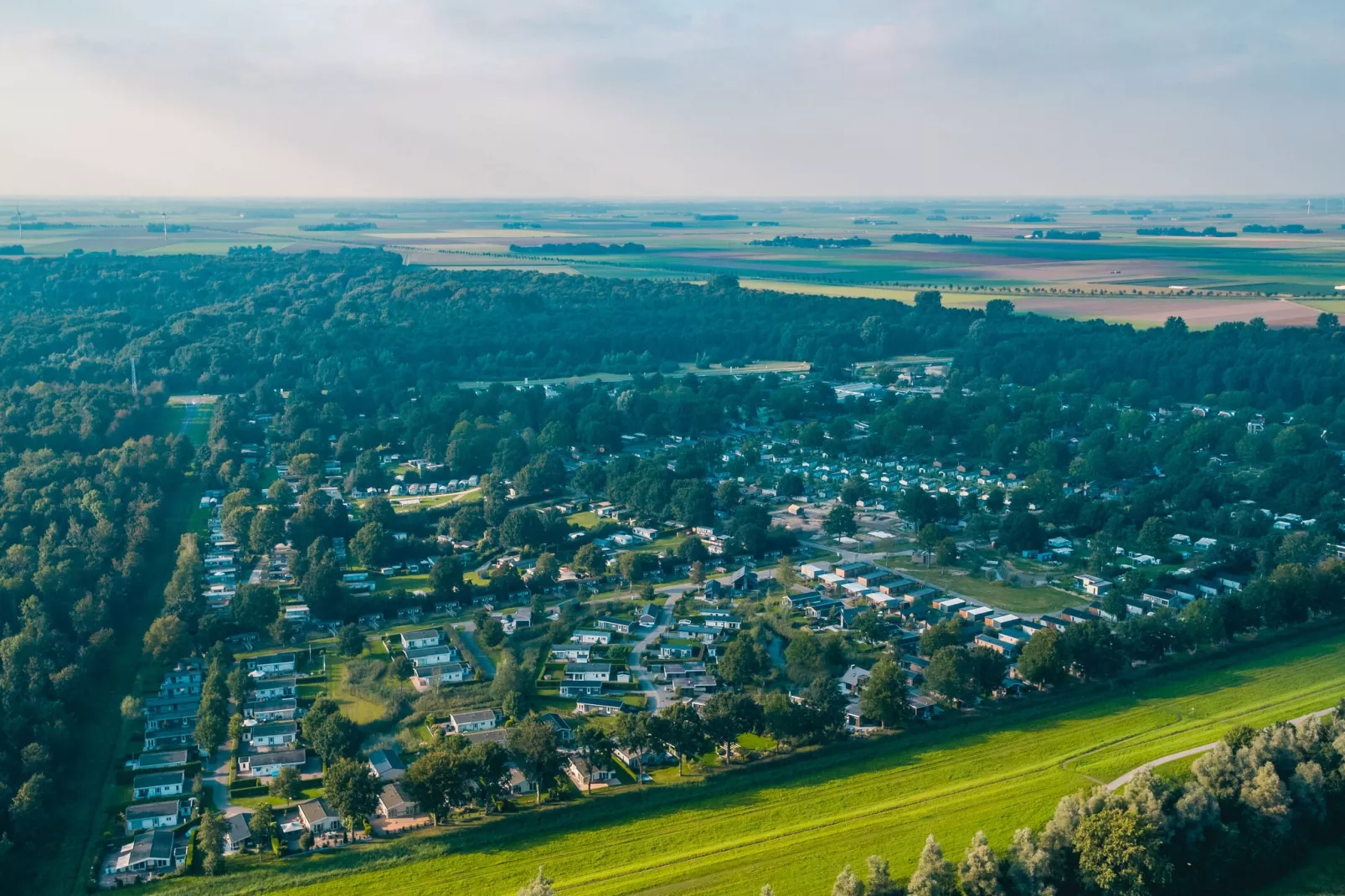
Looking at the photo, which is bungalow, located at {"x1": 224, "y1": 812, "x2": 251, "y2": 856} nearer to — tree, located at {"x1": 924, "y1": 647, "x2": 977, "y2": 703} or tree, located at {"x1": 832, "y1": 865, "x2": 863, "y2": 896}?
tree, located at {"x1": 832, "y1": 865, "x2": 863, "y2": 896}

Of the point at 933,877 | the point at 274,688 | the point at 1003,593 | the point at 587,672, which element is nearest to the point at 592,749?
the point at 587,672

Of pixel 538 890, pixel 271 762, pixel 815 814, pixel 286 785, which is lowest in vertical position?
pixel 815 814

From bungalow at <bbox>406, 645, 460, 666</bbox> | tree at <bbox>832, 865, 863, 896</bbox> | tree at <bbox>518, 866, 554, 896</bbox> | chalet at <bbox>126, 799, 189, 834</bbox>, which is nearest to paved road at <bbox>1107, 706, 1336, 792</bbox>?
tree at <bbox>832, 865, 863, 896</bbox>

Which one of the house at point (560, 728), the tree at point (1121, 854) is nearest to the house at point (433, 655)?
the house at point (560, 728)

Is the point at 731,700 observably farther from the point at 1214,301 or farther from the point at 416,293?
the point at 1214,301

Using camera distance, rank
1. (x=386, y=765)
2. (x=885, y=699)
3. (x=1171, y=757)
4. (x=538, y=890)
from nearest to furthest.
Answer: (x=538, y=890)
(x=386, y=765)
(x=1171, y=757)
(x=885, y=699)

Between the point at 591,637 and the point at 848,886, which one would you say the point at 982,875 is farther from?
the point at 591,637
